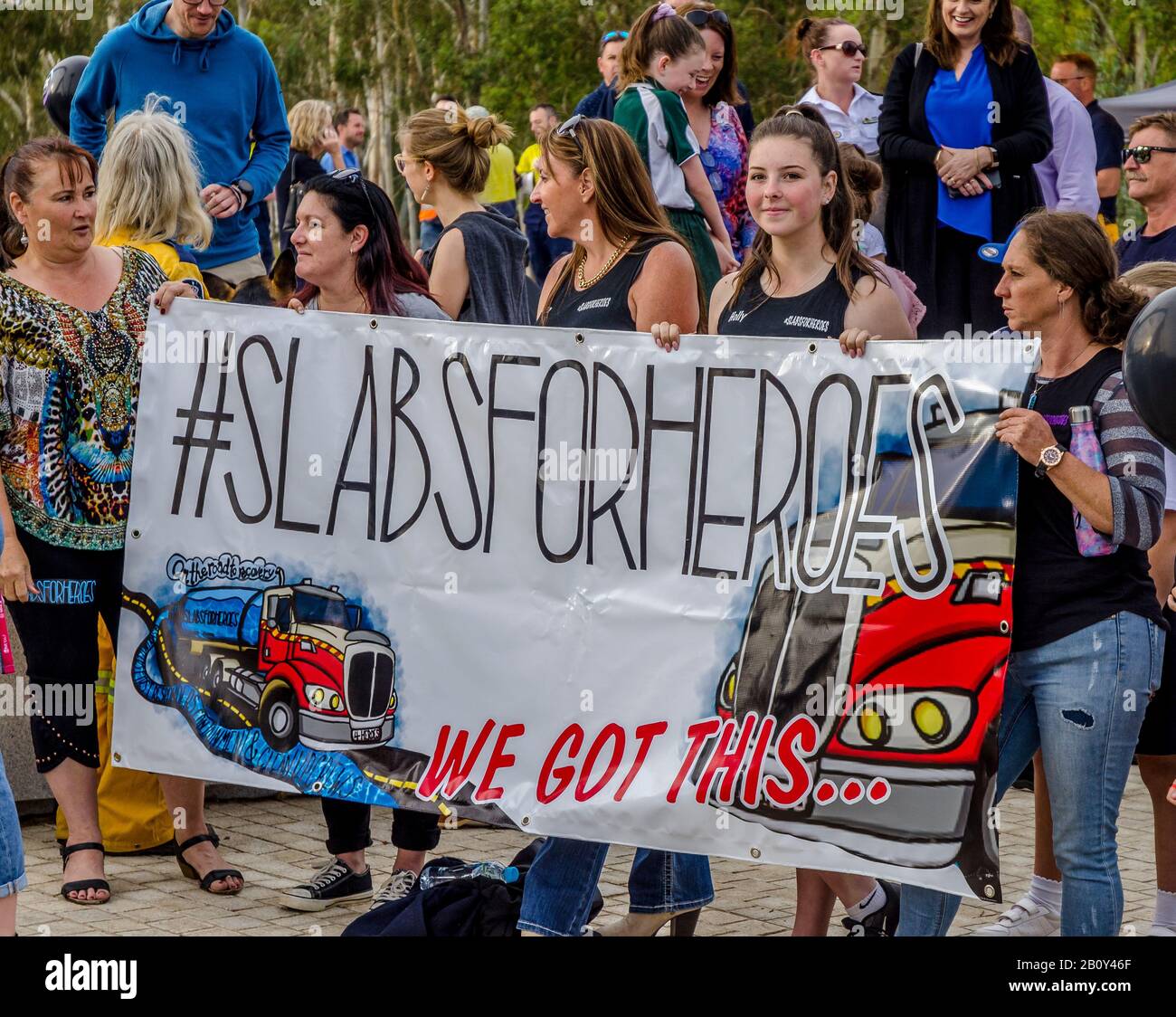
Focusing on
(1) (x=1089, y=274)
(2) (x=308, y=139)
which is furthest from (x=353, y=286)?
(2) (x=308, y=139)

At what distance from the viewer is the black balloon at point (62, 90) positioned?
9242mm

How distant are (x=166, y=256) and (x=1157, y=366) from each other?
4020 millimetres

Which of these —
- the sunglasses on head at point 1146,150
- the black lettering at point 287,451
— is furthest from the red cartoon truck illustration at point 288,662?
the sunglasses on head at point 1146,150

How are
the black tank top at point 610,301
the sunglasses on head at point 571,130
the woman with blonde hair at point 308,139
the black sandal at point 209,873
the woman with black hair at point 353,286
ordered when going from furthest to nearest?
1. the woman with blonde hair at point 308,139
2. the black sandal at point 209,873
3. the woman with black hair at point 353,286
4. the sunglasses on head at point 571,130
5. the black tank top at point 610,301

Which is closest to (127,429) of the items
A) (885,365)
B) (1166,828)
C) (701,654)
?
(701,654)

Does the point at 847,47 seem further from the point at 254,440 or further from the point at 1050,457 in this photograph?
the point at 1050,457

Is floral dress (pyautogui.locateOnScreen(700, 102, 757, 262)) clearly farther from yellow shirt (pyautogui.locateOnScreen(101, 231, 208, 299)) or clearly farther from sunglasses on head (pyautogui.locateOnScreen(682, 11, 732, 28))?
yellow shirt (pyautogui.locateOnScreen(101, 231, 208, 299))

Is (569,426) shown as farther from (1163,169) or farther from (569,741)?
(1163,169)

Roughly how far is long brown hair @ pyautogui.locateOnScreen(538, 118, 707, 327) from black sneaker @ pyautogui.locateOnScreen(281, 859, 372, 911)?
1895mm

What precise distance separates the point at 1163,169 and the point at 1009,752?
3589mm

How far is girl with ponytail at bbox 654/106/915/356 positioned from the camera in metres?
4.57

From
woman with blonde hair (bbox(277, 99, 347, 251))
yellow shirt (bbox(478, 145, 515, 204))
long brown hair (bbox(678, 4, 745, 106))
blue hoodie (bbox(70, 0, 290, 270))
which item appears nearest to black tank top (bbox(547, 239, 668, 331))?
blue hoodie (bbox(70, 0, 290, 270))

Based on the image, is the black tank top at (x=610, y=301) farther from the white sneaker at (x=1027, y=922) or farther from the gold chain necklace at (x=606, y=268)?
the white sneaker at (x=1027, y=922)

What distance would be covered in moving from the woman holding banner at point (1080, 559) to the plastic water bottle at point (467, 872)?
48.6 inches
